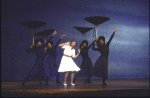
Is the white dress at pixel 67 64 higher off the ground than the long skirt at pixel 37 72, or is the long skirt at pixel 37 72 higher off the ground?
the white dress at pixel 67 64

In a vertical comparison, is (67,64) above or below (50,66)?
above

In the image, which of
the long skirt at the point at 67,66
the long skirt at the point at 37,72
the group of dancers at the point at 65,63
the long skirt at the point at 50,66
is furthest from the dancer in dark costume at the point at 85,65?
the long skirt at the point at 37,72

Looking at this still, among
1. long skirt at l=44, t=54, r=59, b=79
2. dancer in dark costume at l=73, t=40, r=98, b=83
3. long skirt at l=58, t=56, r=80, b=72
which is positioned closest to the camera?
long skirt at l=58, t=56, r=80, b=72

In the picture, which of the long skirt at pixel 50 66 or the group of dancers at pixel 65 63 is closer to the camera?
the group of dancers at pixel 65 63

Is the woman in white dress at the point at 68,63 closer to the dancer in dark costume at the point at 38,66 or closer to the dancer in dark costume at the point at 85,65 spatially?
the dancer in dark costume at the point at 38,66

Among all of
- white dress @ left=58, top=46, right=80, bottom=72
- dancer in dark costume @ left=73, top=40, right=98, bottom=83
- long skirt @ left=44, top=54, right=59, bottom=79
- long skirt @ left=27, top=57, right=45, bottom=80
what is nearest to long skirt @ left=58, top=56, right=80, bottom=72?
white dress @ left=58, top=46, right=80, bottom=72

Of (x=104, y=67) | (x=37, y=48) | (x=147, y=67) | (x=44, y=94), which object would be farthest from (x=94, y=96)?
(x=147, y=67)

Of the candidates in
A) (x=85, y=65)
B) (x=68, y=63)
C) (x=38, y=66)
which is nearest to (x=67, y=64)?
(x=68, y=63)

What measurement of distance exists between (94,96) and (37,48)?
2617 millimetres

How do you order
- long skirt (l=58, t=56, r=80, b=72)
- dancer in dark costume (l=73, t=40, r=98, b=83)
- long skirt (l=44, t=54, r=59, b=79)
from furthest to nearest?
1. dancer in dark costume (l=73, t=40, r=98, b=83)
2. long skirt (l=44, t=54, r=59, b=79)
3. long skirt (l=58, t=56, r=80, b=72)

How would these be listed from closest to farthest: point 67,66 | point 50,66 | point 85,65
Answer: point 67,66 → point 50,66 → point 85,65

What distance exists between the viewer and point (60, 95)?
3955 mm

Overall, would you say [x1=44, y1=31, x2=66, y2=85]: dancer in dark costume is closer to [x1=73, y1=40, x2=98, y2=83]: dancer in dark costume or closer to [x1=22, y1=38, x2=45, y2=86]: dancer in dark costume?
[x1=22, y1=38, x2=45, y2=86]: dancer in dark costume

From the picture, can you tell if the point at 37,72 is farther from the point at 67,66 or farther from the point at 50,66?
the point at 67,66
